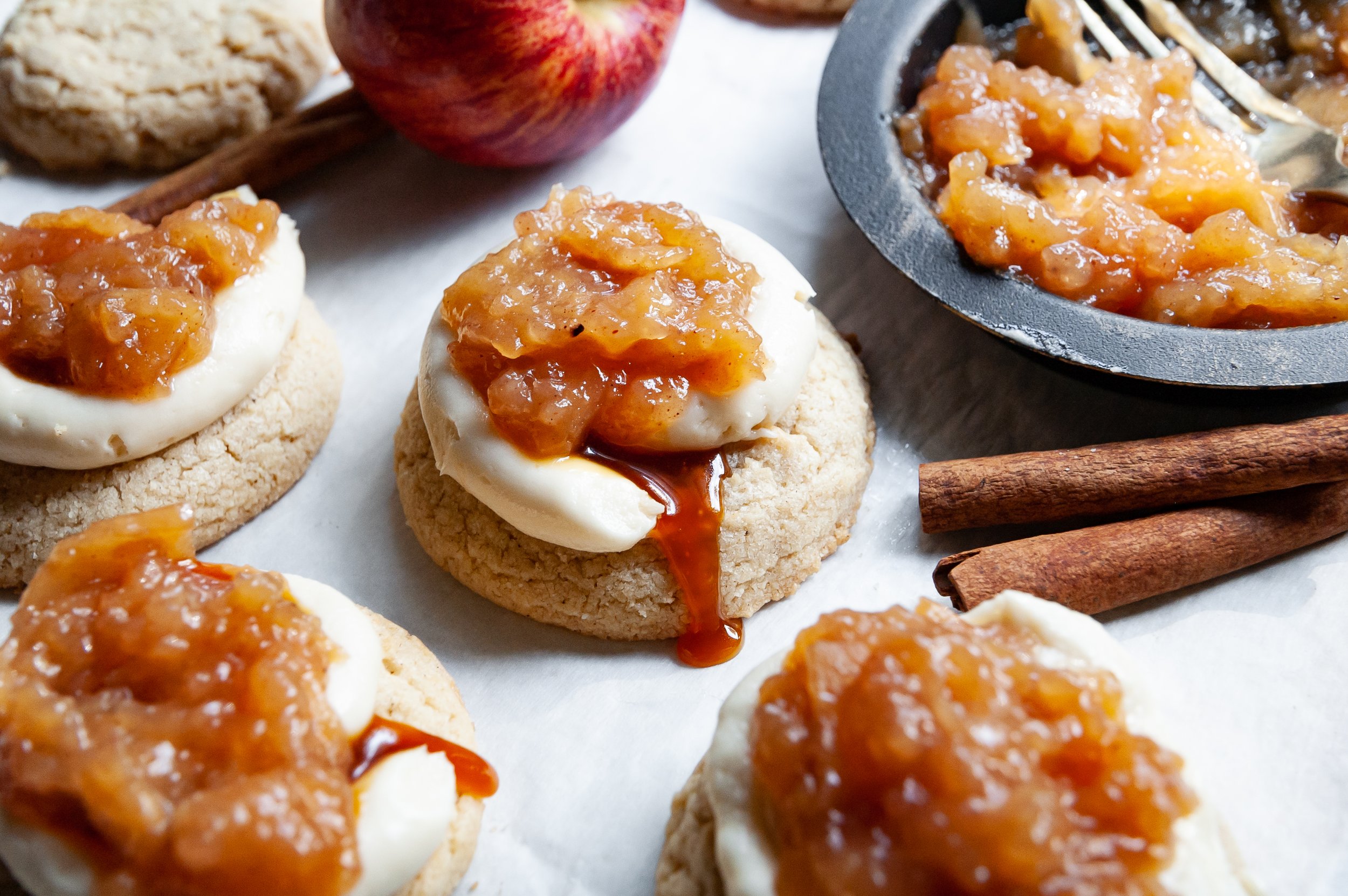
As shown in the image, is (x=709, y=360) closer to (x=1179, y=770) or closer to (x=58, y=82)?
(x=1179, y=770)

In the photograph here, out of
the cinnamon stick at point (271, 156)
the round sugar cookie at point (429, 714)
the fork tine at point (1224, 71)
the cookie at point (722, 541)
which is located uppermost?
the fork tine at point (1224, 71)

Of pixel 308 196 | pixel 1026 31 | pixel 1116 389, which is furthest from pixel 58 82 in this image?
pixel 1116 389

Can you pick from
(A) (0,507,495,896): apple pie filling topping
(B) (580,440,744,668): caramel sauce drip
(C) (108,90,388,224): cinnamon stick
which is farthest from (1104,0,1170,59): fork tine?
(A) (0,507,495,896): apple pie filling topping

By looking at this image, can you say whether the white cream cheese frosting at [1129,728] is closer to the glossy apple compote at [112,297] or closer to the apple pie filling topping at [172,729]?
the apple pie filling topping at [172,729]

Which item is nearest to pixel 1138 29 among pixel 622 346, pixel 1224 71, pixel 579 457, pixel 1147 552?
pixel 1224 71

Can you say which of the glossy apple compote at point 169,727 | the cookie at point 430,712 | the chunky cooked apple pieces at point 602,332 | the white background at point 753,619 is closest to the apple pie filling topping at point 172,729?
the glossy apple compote at point 169,727

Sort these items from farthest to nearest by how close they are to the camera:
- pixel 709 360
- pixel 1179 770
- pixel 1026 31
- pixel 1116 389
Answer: pixel 1026 31 → pixel 1116 389 → pixel 709 360 → pixel 1179 770
